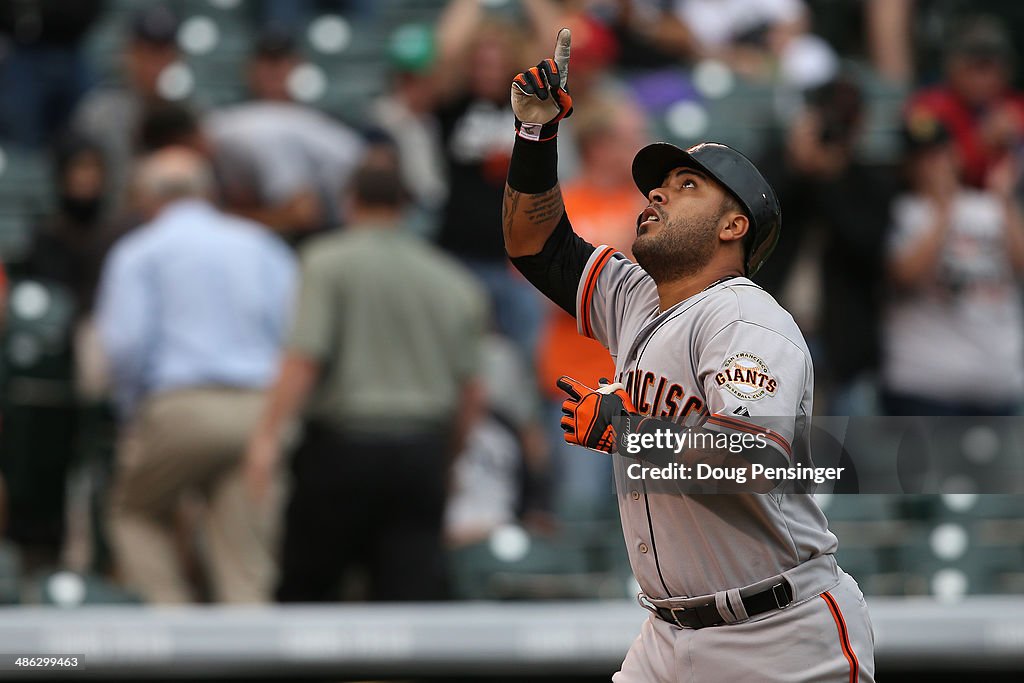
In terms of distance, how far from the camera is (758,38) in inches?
348

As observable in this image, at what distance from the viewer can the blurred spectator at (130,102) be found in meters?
6.79

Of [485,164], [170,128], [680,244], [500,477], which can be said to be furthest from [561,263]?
Result: [485,164]

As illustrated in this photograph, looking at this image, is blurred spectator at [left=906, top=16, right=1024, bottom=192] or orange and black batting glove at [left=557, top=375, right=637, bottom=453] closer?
orange and black batting glove at [left=557, top=375, right=637, bottom=453]

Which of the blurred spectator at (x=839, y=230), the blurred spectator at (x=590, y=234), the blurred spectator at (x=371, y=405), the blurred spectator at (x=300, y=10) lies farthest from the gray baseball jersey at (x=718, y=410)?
the blurred spectator at (x=300, y=10)

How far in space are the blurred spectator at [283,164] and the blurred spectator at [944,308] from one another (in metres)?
2.34

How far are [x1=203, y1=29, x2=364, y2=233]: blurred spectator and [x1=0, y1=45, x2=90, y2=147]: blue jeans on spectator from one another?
1.48 m

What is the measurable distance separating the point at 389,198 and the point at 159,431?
1150mm

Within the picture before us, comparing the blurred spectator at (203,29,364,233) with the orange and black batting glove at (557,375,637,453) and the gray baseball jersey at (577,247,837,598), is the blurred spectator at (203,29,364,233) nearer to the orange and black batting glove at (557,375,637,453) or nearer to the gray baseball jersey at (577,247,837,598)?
the gray baseball jersey at (577,247,837,598)

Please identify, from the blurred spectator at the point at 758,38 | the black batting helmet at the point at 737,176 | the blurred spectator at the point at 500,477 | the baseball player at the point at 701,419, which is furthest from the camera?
the blurred spectator at the point at 758,38

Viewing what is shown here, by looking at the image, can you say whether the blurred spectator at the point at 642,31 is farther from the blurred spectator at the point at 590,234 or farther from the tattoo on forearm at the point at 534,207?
the tattoo on forearm at the point at 534,207

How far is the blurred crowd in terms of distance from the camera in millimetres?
5512

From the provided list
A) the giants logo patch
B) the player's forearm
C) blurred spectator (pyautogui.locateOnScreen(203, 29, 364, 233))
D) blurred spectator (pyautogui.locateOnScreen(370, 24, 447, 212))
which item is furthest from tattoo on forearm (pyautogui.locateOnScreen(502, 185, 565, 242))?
blurred spectator (pyautogui.locateOnScreen(370, 24, 447, 212))

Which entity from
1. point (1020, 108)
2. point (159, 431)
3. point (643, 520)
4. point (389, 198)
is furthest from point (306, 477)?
point (1020, 108)

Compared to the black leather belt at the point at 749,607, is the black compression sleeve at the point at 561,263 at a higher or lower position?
higher
